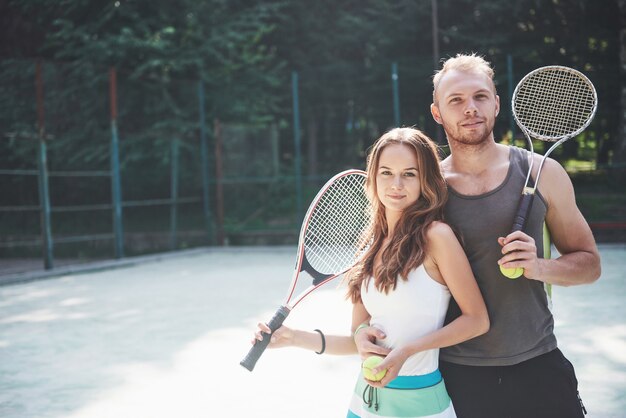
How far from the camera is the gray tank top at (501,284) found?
85.6 inches

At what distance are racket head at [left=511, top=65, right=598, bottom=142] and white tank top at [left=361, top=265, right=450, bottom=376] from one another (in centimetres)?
83

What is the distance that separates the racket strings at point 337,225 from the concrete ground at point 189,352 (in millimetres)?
1311

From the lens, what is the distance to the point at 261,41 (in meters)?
17.5

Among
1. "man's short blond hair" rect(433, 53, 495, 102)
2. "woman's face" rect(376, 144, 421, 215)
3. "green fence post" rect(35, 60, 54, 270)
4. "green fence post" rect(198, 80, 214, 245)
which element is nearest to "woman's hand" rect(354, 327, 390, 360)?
"woman's face" rect(376, 144, 421, 215)

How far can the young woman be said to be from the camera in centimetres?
208

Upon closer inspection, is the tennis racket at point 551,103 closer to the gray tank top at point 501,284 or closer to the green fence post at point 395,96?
the gray tank top at point 501,284

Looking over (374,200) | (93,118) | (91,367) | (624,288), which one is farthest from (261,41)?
(374,200)

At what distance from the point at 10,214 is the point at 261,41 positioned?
28.3 ft

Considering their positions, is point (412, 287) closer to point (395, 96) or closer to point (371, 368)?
point (371, 368)

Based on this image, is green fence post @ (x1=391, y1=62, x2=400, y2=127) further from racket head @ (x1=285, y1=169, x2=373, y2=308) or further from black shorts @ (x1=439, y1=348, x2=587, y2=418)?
black shorts @ (x1=439, y1=348, x2=587, y2=418)

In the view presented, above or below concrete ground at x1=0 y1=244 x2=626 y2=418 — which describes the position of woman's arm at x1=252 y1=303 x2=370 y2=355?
above

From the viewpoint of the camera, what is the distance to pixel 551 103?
276cm

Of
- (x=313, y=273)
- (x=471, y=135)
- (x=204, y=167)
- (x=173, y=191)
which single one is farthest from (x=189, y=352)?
(x=204, y=167)

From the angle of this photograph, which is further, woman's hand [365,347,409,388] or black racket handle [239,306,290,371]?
black racket handle [239,306,290,371]
